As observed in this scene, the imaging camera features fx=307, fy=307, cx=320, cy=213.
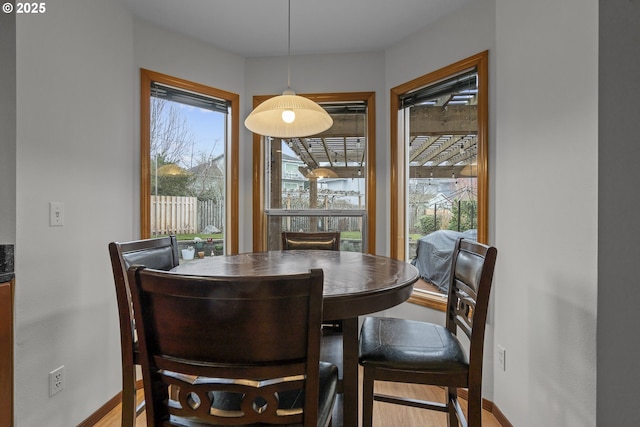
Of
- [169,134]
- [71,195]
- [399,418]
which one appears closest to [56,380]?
[71,195]

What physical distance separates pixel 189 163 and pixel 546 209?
2534 millimetres

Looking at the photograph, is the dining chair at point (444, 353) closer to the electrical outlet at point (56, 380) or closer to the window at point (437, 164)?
the window at point (437, 164)

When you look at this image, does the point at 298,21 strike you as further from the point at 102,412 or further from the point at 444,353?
the point at 102,412

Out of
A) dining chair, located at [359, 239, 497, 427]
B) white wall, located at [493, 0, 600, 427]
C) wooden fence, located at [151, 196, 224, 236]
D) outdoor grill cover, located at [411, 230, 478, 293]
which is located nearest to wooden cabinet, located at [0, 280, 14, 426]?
dining chair, located at [359, 239, 497, 427]

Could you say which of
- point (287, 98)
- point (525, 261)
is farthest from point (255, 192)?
point (525, 261)

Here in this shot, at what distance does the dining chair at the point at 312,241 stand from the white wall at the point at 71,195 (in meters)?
1.15

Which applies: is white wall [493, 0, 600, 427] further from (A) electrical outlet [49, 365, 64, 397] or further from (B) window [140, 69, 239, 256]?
(A) electrical outlet [49, 365, 64, 397]

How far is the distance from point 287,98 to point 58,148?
48.8 inches

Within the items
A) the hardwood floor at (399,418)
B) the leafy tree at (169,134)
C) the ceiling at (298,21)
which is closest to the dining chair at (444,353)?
the hardwood floor at (399,418)

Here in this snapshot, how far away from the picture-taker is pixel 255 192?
2869 mm

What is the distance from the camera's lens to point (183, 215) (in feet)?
8.59

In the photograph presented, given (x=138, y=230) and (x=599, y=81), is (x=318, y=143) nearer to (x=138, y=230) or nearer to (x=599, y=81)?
(x=138, y=230)

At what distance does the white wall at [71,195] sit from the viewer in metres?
1.46

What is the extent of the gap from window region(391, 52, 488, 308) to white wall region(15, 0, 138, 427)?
2137mm
